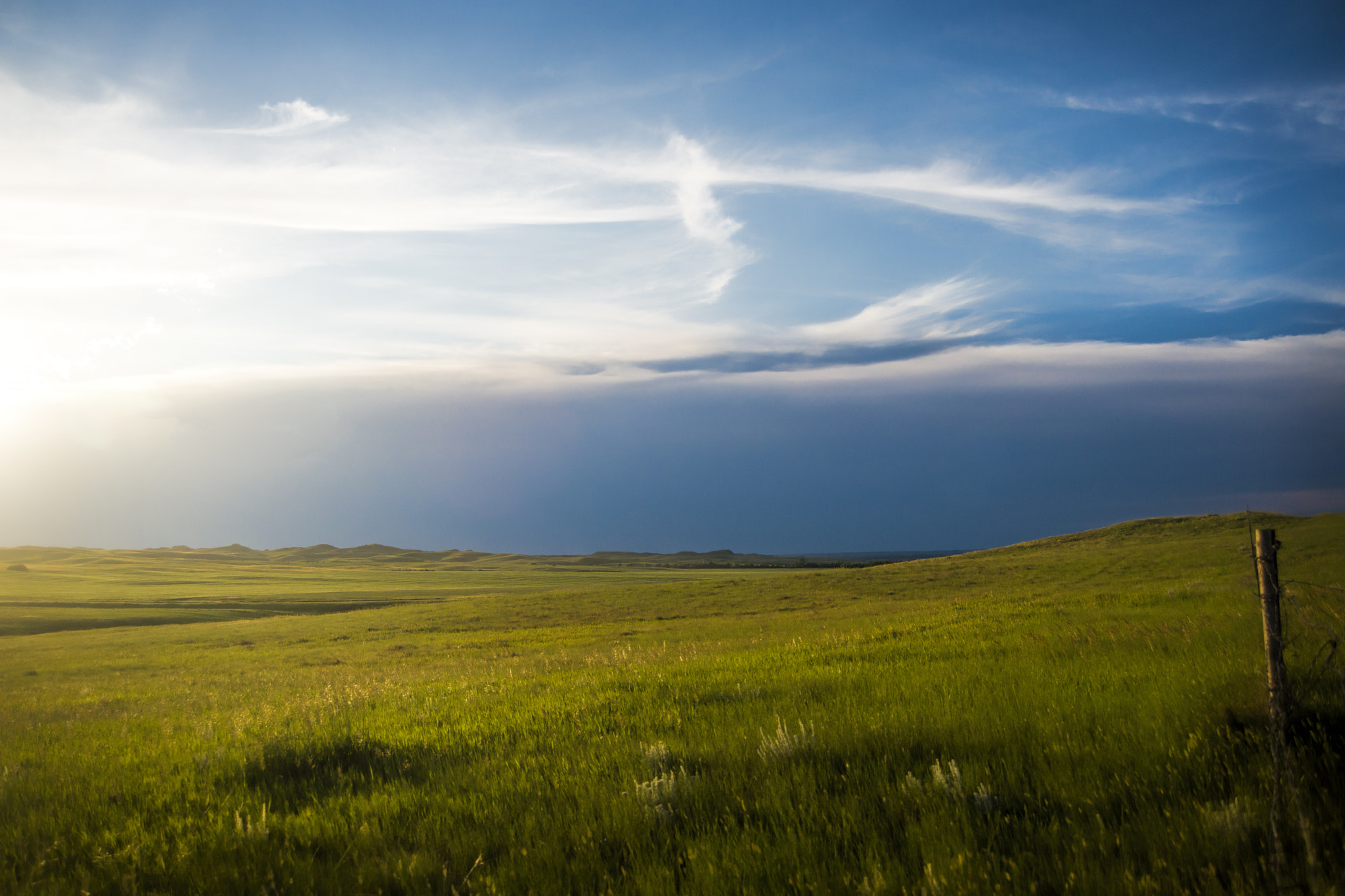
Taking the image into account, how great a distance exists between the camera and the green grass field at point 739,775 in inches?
146

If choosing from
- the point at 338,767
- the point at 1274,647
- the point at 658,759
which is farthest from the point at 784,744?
the point at 338,767

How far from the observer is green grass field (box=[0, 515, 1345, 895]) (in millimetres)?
3709

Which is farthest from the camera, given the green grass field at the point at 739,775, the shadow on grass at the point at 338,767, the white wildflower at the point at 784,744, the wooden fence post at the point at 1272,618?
the shadow on grass at the point at 338,767

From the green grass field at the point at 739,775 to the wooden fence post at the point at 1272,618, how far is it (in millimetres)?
426

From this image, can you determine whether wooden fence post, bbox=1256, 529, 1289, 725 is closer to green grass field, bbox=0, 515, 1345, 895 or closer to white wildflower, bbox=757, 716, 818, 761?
green grass field, bbox=0, 515, 1345, 895

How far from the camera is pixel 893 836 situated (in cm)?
400

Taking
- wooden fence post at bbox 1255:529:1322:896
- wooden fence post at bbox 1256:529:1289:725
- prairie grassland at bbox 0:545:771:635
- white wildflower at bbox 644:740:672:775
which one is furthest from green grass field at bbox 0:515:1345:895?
prairie grassland at bbox 0:545:771:635

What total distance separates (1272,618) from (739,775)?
12.8ft

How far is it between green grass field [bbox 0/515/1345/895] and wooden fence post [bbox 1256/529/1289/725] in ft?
1.40

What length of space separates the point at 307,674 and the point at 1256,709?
2315 centimetres

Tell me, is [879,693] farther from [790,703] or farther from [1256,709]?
[1256,709]

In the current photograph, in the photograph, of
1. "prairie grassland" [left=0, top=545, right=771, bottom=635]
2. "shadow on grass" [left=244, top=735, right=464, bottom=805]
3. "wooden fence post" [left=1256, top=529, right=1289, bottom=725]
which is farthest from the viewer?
"prairie grassland" [left=0, top=545, right=771, bottom=635]

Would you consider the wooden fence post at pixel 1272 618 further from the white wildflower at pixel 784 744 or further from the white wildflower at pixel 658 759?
the white wildflower at pixel 658 759

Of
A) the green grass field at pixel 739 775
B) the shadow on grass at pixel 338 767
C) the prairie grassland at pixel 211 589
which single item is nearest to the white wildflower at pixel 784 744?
the green grass field at pixel 739 775
